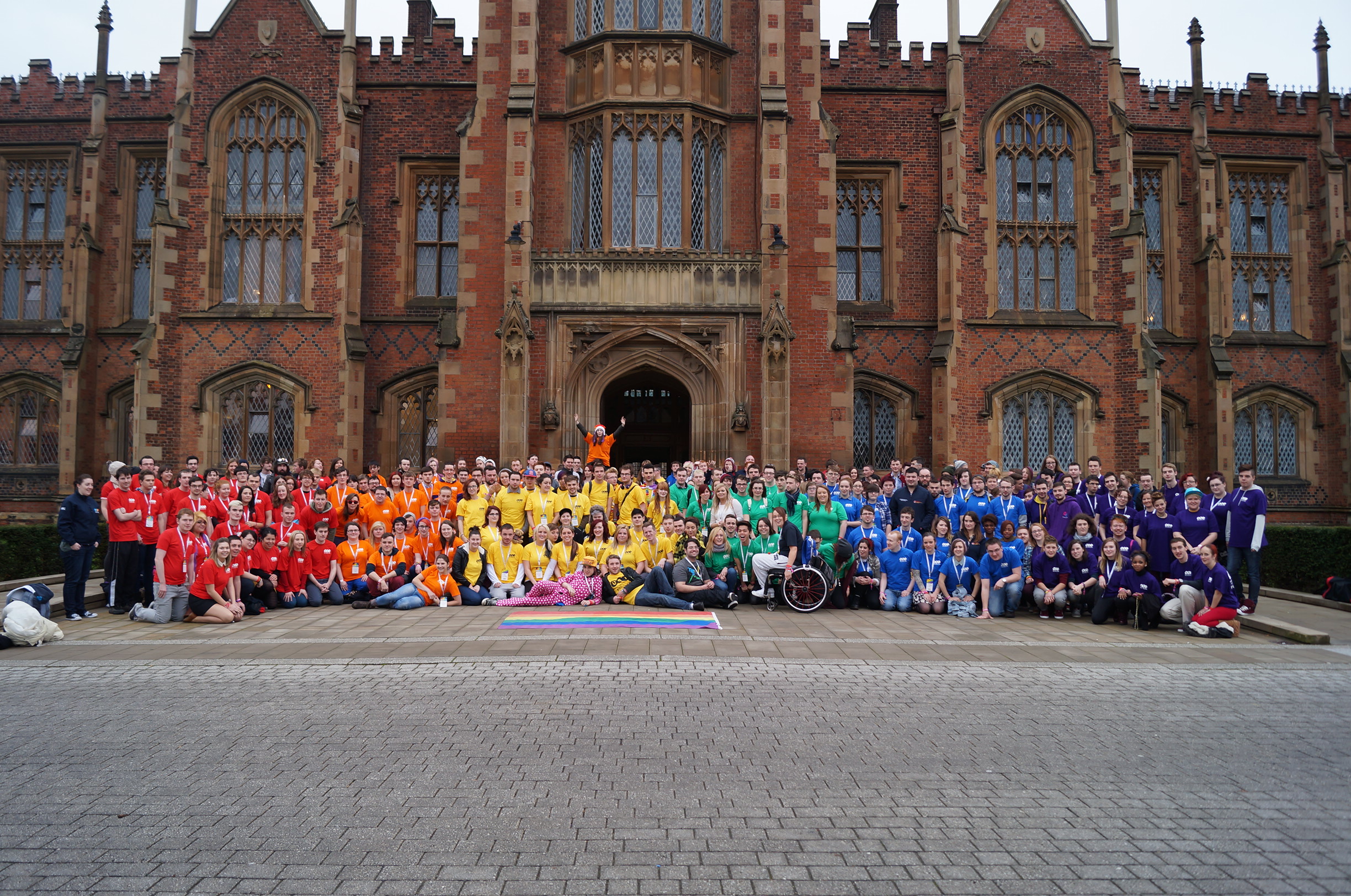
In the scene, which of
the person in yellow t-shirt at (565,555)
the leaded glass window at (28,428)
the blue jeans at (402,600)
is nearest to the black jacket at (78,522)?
the blue jeans at (402,600)

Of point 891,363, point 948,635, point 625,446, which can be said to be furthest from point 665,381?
point 948,635

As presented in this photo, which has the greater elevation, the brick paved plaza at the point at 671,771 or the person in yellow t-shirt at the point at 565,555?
the person in yellow t-shirt at the point at 565,555

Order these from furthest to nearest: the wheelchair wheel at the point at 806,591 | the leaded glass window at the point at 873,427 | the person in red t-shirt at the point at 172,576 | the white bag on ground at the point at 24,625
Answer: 1. the leaded glass window at the point at 873,427
2. the wheelchair wheel at the point at 806,591
3. the person in red t-shirt at the point at 172,576
4. the white bag on ground at the point at 24,625

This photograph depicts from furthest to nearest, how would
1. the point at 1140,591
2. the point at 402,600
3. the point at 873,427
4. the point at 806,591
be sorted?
the point at 873,427 < the point at 402,600 < the point at 806,591 < the point at 1140,591

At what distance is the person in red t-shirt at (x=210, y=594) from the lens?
9906 mm

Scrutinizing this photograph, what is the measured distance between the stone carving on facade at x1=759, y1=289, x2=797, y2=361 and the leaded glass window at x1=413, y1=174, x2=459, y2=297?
333 inches

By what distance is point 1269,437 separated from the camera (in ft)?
74.3

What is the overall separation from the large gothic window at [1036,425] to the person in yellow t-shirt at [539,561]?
41.2ft

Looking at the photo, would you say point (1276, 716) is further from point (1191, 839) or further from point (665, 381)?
point (665, 381)

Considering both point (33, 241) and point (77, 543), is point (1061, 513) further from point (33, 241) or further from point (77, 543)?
point (33, 241)

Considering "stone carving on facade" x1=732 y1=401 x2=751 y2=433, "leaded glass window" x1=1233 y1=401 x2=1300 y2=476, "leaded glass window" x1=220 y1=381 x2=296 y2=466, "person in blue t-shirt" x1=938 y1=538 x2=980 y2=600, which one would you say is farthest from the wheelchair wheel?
"leaded glass window" x1=1233 y1=401 x2=1300 y2=476

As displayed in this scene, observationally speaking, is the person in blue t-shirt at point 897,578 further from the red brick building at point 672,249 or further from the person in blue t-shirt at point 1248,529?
the red brick building at point 672,249

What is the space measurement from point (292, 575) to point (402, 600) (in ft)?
5.19

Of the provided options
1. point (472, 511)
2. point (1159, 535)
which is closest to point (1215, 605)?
point (1159, 535)
